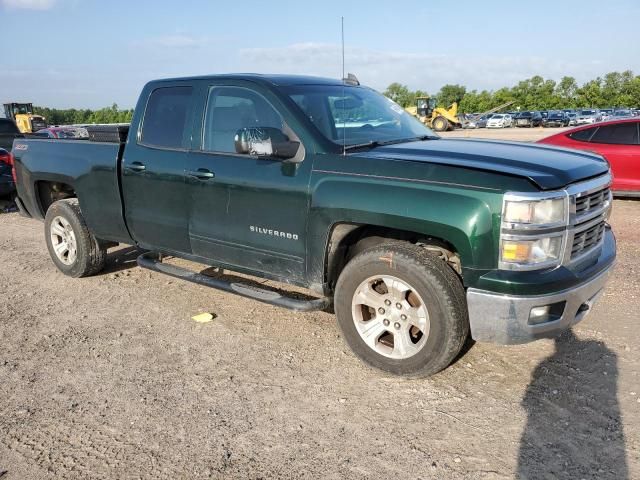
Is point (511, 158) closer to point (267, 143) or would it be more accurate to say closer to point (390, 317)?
point (390, 317)

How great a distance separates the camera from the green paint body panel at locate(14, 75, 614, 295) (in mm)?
3150

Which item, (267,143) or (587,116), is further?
(587,116)

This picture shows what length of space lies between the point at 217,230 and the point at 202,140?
74 centimetres

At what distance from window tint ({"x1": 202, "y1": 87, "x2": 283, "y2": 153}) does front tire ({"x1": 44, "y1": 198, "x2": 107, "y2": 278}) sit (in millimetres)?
2047

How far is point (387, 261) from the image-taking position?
137 inches

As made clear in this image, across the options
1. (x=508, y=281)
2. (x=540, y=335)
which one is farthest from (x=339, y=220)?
(x=540, y=335)

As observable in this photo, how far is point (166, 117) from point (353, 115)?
1.63 m

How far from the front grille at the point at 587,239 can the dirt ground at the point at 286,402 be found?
2.73 feet

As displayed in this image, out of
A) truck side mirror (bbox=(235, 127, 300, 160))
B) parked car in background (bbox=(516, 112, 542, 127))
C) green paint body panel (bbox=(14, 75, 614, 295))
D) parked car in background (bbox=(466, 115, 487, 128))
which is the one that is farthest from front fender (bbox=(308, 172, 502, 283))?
parked car in background (bbox=(516, 112, 542, 127))

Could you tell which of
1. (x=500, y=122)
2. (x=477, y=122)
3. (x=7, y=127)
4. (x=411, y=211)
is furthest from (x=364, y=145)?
(x=500, y=122)

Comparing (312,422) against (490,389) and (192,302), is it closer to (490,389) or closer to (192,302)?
(490,389)

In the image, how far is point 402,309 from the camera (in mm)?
3553

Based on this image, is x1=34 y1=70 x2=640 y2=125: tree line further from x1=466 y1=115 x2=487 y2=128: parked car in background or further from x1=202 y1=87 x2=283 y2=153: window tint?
x1=202 y1=87 x2=283 y2=153: window tint

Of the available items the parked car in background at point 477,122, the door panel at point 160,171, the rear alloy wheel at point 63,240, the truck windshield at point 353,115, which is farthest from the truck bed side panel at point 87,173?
the parked car in background at point 477,122
